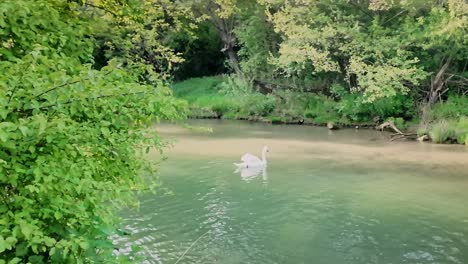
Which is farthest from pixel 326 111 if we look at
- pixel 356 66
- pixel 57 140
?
pixel 57 140

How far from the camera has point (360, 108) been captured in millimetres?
24203

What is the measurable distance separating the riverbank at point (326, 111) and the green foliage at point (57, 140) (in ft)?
58.2

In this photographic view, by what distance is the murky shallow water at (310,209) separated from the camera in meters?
8.55

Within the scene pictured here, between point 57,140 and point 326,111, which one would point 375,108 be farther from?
point 57,140

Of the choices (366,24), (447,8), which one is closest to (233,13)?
(366,24)

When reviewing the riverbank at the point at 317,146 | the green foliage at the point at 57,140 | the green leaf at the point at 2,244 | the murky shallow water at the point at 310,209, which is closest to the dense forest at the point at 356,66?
the riverbank at the point at 317,146

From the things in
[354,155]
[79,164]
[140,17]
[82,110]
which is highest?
[140,17]

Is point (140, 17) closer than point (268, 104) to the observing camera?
Yes

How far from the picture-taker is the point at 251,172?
14.5 m

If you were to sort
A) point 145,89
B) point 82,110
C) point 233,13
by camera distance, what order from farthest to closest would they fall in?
point 233,13 → point 145,89 → point 82,110

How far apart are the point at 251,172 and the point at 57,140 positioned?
1145cm

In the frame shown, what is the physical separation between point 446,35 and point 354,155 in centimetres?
676

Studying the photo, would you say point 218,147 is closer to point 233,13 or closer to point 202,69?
point 233,13

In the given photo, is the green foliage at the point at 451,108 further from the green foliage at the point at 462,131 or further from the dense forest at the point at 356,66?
the green foliage at the point at 462,131
